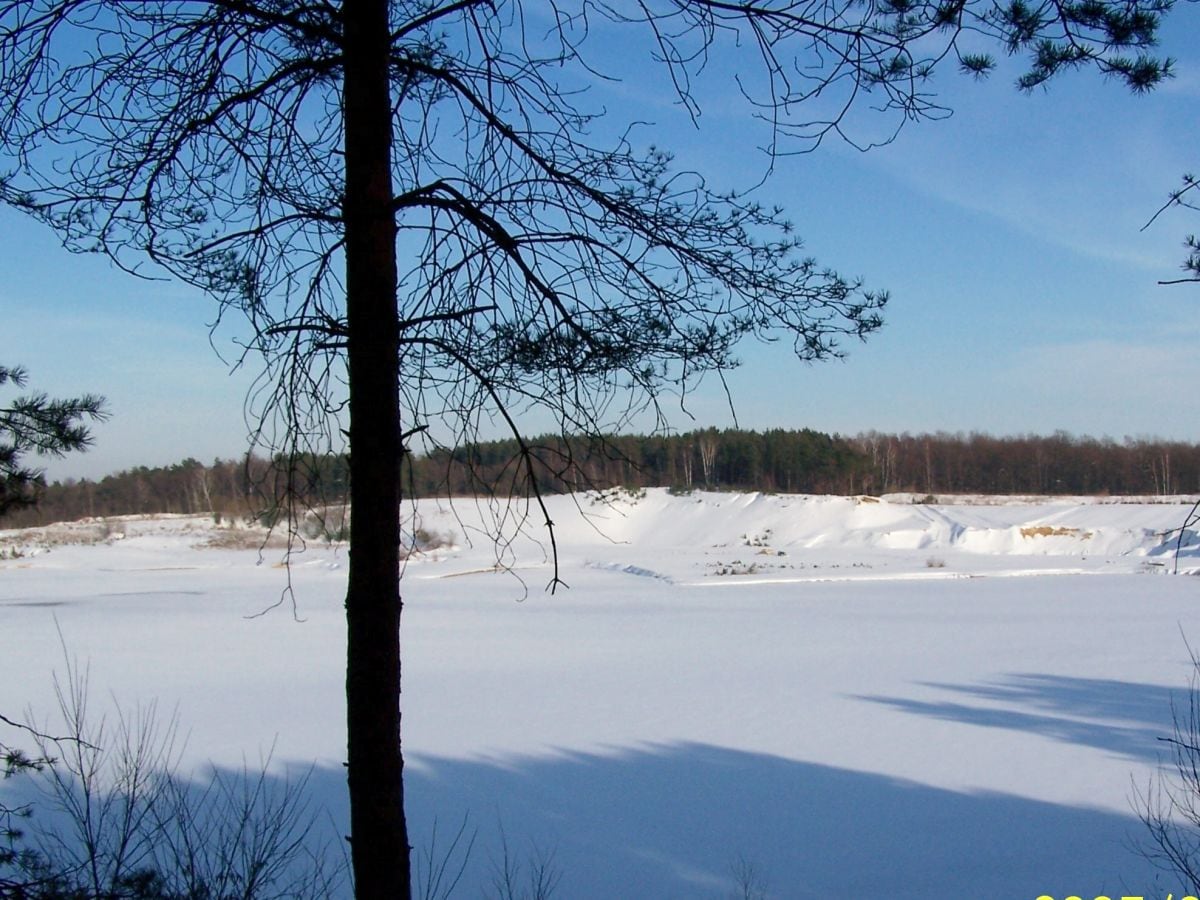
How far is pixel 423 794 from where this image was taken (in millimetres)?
7586

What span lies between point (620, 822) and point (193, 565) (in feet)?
→ 83.3

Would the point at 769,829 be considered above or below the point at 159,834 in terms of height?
below

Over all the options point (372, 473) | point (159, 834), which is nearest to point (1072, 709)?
point (159, 834)

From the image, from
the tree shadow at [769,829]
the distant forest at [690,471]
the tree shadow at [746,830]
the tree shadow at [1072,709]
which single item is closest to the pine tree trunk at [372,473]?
the distant forest at [690,471]

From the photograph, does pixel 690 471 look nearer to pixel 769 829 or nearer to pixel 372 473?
pixel 769 829

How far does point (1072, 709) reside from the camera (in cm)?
996

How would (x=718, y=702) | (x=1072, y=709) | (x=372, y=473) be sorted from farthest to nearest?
(x=718, y=702) < (x=1072, y=709) < (x=372, y=473)

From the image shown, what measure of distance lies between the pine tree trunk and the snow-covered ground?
0.41 metres

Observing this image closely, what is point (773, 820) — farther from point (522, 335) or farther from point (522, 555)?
point (522, 555)

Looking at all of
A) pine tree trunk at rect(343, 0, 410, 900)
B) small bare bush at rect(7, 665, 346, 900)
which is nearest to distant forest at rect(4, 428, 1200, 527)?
pine tree trunk at rect(343, 0, 410, 900)

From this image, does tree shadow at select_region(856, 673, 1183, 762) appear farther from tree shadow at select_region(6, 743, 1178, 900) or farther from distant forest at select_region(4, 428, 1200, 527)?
distant forest at select_region(4, 428, 1200, 527)

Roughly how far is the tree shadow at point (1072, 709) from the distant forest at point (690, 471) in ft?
9.68

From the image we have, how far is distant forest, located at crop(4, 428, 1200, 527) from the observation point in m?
3.27

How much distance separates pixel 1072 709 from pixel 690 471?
4.25m
